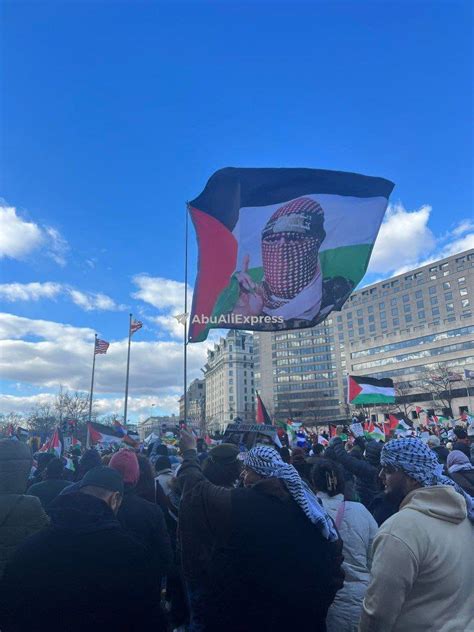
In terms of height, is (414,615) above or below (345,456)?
below

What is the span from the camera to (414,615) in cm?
219

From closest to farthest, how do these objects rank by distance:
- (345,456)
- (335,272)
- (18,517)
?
(18,517) < (345,456) < (335,272)

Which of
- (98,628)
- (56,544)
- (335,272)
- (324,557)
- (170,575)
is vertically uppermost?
(335,272)

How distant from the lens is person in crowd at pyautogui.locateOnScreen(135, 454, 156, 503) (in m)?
4.59

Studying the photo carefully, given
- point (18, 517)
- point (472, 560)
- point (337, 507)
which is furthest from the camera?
point (337, 507)

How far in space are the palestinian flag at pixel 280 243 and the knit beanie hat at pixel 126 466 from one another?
2275 millimetres

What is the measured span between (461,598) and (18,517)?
2.95 m

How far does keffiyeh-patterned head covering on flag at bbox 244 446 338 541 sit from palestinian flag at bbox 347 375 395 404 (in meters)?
11.0

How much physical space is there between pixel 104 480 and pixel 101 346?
95.4ft

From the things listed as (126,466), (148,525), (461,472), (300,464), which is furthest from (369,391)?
(148,525)

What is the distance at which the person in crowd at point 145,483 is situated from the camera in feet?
15.0

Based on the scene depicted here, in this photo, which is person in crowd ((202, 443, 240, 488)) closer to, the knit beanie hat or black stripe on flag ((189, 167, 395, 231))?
the knit beanie hat

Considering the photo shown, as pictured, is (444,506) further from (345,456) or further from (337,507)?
(345,456)

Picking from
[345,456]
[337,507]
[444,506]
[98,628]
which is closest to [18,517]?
[98,628]
